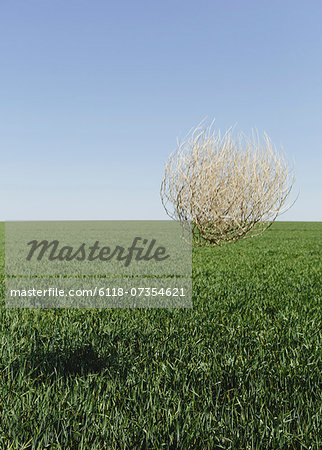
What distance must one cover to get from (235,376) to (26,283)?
600 cm

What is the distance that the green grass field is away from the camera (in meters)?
2.29

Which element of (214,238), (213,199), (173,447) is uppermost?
(213,199)

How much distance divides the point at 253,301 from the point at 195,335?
2.07 metres

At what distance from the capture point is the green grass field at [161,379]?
2287 mm

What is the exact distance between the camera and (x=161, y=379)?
3102mm

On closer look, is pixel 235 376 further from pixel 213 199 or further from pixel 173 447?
pixel 213 199

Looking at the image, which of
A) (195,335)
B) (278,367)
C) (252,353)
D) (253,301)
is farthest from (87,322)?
(253,301)

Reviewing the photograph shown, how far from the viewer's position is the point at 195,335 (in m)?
4.29

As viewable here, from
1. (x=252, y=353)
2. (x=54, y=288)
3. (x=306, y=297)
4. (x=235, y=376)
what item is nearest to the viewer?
(x=235, y=376)

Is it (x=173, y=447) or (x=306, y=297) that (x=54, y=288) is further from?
(x=173, y=447)

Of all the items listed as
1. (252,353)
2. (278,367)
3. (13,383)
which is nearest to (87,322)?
(13,383)

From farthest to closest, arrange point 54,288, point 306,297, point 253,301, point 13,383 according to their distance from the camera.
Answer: point 54,288, point 306,297, point 253,301, point 13,383

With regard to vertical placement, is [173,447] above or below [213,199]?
below

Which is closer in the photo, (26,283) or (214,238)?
(214,238)
